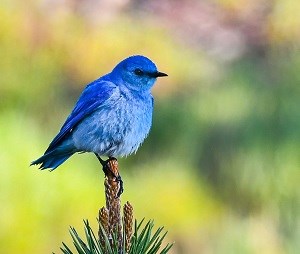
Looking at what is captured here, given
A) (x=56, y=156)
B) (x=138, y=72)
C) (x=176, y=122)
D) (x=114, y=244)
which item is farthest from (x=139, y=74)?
(x=176, y=122)

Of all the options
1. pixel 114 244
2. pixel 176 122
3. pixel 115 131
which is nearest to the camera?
pixel 114 244

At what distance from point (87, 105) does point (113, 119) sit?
0.08 meters

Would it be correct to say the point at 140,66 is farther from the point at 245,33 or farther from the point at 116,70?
the point at 245,33

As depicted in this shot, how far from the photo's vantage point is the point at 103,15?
226 centimetres

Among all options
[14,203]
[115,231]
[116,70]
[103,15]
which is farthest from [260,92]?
[115,231]

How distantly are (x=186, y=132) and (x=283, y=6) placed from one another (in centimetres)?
42

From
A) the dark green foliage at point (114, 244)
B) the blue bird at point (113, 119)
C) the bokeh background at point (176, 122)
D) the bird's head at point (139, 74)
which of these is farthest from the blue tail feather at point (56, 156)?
the bokeh background at point (176, 122)

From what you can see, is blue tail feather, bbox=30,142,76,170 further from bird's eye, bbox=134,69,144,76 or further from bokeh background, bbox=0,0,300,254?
bokeh background, bbox=0,0,300,254

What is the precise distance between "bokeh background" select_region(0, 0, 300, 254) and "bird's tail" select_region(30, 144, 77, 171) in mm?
725

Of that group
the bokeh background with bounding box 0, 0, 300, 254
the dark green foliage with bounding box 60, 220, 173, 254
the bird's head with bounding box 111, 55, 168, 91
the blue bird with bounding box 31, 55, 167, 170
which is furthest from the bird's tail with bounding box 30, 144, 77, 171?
the bokeh background with bounding box 0, 0, 300, 254

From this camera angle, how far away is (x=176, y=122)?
2109 millimetres

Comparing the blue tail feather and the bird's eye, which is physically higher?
the bird's eye

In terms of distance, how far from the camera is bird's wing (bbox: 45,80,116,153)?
1.22m

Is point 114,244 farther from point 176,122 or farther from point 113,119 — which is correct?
point 176,122
